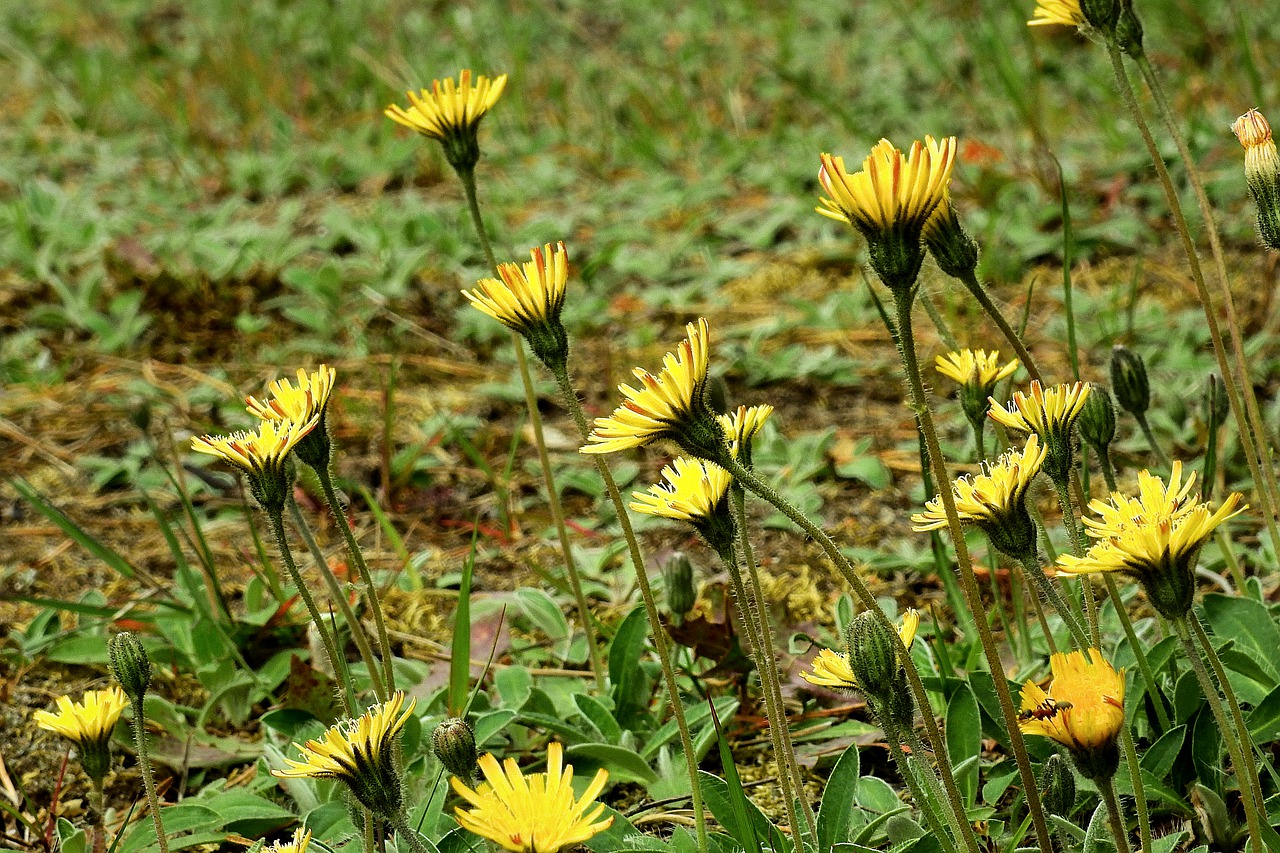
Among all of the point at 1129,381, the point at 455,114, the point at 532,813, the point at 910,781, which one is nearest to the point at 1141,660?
the point at 910,781

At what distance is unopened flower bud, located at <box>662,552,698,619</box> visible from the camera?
87.9 inches

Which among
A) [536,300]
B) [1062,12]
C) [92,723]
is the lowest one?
[92,723]

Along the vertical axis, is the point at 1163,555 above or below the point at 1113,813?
above

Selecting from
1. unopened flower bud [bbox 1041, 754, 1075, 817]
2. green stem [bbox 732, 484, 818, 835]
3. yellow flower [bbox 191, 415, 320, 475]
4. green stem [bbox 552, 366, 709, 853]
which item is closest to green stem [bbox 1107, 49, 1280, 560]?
unopened flower bud [bbox 1041, 754, 1075, 817]

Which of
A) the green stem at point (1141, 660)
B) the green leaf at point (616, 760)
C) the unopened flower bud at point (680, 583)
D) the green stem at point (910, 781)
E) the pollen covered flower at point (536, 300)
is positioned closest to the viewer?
the green stem at point (910, 781)

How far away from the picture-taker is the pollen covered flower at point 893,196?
4.10ft

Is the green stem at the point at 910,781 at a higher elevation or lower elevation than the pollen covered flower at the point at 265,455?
lower

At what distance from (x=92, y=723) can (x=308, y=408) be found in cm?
63

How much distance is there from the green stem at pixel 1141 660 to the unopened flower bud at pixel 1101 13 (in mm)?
766

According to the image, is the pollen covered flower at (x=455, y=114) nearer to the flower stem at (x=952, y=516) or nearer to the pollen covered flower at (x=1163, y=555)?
the flower stem at (x=952, y=516)

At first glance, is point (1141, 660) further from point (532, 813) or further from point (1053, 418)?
point (532, 813)

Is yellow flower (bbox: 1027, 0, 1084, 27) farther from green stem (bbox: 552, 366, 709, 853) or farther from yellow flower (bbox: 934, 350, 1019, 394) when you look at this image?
green stem (bbox: 552, 366, 709, 853)

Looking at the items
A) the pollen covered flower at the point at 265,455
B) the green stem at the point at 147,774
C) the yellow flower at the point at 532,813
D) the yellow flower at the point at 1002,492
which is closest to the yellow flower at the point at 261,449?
the pollen covered flower at the point at 265,455

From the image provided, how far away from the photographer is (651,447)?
2451 mm
